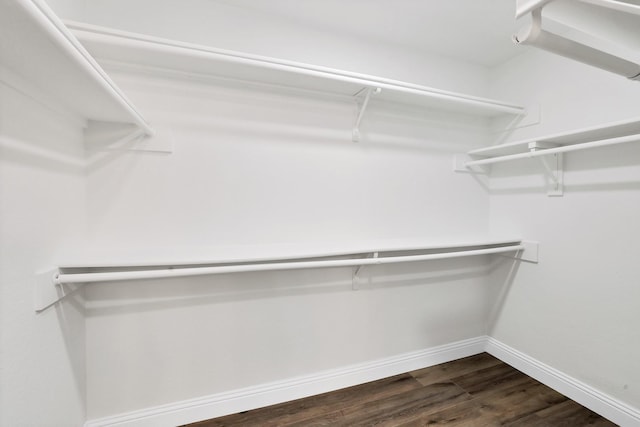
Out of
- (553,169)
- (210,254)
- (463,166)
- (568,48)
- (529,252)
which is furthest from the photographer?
(463,166)

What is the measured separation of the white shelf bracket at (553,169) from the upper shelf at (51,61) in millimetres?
2035

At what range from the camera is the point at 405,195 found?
5.94ft

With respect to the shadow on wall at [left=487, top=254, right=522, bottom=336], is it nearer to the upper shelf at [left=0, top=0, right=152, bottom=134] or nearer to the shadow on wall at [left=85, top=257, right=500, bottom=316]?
the shadow on wall at [left=85, top=257, right=500, bottom=316]

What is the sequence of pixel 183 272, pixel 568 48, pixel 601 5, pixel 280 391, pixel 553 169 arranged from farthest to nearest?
pixel 553 169
pixel 280 391
pixel 183 272
pixel 568 48
pixel 601 5

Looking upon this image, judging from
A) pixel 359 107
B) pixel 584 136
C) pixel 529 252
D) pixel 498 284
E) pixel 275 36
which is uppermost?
pixel 275 36

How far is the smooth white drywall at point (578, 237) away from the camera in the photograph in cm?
137

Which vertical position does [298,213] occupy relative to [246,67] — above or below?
below

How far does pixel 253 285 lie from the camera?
4.85ft

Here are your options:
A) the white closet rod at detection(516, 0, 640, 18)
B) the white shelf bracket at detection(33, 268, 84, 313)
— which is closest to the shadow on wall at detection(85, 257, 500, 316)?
the white shelf bracket at detection(33, 268, 84, 313)

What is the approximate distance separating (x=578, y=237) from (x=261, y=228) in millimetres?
1801

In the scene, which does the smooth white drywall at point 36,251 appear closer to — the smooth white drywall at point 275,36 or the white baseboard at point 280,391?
the white baseboard at point 280,391

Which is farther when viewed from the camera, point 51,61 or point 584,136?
point 584,136

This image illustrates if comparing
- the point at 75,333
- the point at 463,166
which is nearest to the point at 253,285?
the point at 75,333

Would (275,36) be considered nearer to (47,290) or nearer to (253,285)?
(253,285)
